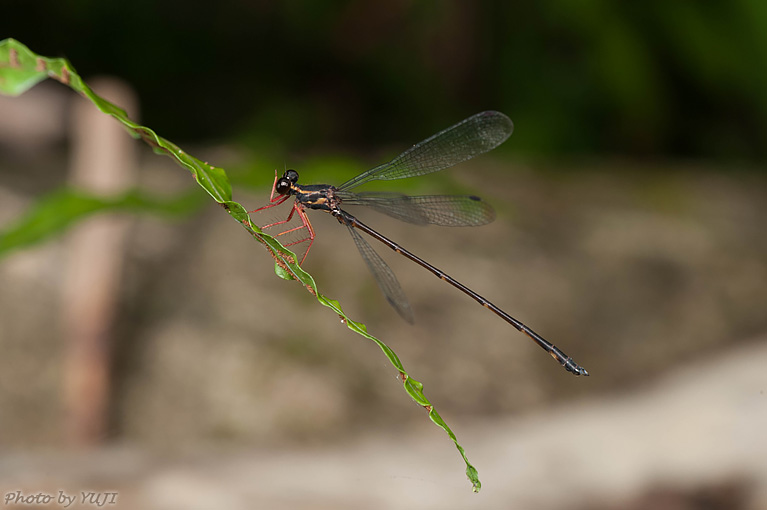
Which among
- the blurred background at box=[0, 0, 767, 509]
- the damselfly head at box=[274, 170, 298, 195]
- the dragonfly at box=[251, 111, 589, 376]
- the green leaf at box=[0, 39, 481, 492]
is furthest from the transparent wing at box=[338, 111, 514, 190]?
the green leaf at box=[0, 39, 481, 492]

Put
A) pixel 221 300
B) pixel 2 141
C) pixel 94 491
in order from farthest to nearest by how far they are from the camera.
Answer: pixel 2 141
pixel 221 300
pixel 94 491

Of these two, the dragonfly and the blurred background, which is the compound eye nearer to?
the dragonfly

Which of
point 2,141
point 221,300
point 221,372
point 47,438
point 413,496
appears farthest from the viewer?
point 2,141

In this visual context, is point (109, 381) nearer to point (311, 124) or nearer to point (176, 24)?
point (311, 124)

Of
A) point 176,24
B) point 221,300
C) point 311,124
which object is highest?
point 176,24

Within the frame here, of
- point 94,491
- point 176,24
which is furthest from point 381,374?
point 176,24

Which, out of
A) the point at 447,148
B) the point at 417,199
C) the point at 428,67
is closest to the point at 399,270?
the point at 417,199

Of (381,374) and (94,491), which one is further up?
(381,374)
